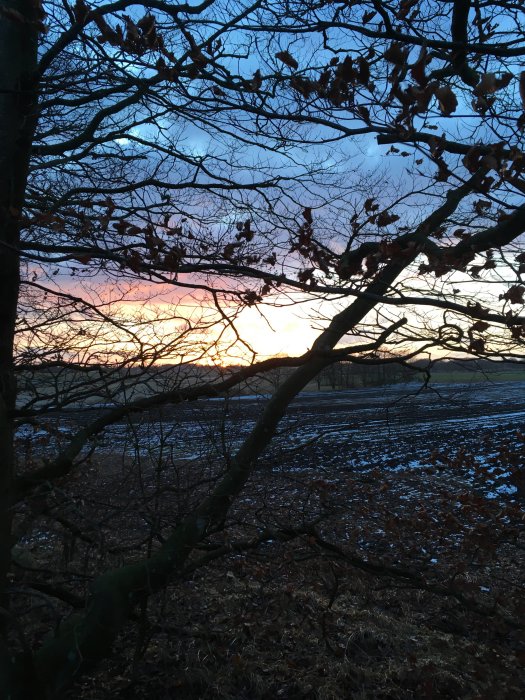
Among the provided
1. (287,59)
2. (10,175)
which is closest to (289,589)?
(10,175)

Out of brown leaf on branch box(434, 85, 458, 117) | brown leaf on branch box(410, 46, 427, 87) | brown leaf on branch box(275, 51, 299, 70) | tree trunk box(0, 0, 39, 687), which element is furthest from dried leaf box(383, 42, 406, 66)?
tree trunk box(0, 0, 39, 687)

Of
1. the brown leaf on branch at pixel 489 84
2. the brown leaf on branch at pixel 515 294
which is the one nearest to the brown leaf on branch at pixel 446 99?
the brown leaf on branch at pixel 489 84

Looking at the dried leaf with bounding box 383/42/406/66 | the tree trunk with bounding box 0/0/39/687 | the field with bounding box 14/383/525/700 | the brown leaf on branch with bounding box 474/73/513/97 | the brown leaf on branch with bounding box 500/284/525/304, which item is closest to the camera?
the brown leaf on branch with bounding box 474/73/513/97

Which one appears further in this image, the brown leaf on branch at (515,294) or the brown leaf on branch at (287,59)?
the brown leaf on branch at (287,59)

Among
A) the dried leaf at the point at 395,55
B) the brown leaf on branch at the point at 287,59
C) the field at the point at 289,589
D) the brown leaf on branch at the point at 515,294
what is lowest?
the field at the point at 289,589

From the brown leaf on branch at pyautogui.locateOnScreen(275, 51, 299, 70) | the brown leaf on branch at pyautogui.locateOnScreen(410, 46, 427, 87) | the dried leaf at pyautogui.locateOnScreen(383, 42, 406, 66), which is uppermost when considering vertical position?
the brown leaf on branch at pyautogui.locateOnScreen(275, 51, 299, 70)

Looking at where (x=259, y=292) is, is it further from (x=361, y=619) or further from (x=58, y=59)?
(x=361, y=619)

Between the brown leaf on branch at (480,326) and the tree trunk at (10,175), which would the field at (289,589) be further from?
the brown leaf on branch at (480,326)

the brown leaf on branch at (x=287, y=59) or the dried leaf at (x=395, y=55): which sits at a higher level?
the brown leaf on branch at (x=287, y=59)

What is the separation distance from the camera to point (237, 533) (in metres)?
8.25

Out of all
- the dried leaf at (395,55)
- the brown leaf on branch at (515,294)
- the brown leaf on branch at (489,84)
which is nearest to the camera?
the brown leaf on branch at (489,84)

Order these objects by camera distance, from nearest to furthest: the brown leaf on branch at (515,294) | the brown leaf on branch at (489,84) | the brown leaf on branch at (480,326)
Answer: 1. the brown leaf on branch at (489,84)
2. the brown leaf on branch at (515,294)
3. the brown leaf on branch at (480,326)

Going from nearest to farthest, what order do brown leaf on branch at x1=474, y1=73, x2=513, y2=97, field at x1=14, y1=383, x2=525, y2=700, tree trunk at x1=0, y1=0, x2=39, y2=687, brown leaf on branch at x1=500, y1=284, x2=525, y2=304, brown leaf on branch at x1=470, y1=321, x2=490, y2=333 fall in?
brown leaf on branch at x1=474, y1=73, x2=513, y2=97 < brown leaf on branch at x1=500, y1=284, x2=525, y2=304 < brown leaf on branch at x1=470, y1=321, x2=490, y2=333 < tree trunk at x1=0, y1=0, x2=39, y2=687 < field at x1=14, y1=383, x2=525, y2=700

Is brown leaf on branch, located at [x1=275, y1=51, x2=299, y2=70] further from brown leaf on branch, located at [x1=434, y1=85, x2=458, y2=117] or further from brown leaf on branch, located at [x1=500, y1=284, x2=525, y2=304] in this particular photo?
brown leaf on branch, located at [x1=500, y1=284, x2=525, y2=304]
